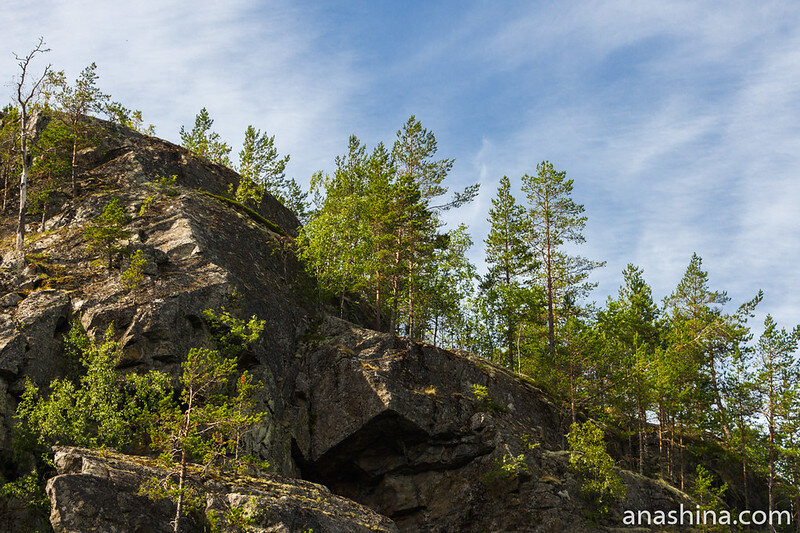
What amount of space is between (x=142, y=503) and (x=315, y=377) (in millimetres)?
14929

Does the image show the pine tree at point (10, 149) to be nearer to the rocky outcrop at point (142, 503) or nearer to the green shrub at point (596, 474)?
the rocky outcrop at point (142, 503)

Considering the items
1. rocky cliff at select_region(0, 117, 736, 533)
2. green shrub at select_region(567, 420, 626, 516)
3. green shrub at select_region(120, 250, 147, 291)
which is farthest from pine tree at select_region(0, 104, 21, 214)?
green shrub at select_region(567, 420, 626, 516)

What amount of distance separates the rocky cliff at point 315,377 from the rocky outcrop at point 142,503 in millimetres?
1791

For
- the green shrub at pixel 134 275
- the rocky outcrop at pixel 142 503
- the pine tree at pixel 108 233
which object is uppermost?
the pine tree at pixel 108 233

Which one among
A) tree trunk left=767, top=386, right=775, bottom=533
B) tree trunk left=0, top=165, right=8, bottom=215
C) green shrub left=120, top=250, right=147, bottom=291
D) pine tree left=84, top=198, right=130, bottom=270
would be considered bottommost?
tree trunk left=767, top=386, right=775, bottom=533

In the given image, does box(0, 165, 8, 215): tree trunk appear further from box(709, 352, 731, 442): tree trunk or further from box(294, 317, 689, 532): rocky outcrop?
box(709, 352, 731, 442): tree trunk

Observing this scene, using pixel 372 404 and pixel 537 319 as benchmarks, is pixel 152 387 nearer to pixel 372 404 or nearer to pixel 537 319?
pixel 372 404

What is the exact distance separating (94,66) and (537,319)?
37.7m

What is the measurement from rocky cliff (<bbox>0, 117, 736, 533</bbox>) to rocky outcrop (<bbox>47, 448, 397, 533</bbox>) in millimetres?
1791

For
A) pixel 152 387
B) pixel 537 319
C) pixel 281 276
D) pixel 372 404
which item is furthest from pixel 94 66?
pixel 537 319

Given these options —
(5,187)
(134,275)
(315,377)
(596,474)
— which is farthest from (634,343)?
(5,187)

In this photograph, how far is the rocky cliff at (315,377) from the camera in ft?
90.8

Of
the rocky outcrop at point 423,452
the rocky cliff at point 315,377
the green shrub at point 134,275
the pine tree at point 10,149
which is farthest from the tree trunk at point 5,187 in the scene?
the rocky outcrop at point 423,452

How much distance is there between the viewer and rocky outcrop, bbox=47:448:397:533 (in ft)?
55.0
